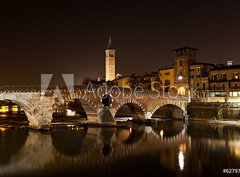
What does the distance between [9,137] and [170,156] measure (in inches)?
582

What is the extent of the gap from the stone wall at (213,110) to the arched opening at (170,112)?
5.05 ft

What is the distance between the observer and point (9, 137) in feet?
89.9

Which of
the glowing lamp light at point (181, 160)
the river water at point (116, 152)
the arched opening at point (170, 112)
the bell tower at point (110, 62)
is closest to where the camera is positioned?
the river water at point (116, 152)

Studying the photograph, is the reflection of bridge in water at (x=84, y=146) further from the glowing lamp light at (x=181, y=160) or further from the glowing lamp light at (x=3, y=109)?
the glowing lamp light at (x=3, y=109)

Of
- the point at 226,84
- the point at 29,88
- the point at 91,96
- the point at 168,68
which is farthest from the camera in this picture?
the point at 168,68

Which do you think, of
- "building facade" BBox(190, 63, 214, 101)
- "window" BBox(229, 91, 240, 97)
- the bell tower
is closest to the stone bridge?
"building facade" BBox(190, 63, 214, 101)

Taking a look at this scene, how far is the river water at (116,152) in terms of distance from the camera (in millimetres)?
18016

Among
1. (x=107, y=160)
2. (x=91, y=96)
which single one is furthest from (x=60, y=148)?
(x=91, y=96)

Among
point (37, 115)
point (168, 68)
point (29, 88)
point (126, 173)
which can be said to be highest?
point (168, 68)

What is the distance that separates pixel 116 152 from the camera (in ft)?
76.1

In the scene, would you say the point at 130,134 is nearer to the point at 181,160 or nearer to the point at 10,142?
the point at 181,160

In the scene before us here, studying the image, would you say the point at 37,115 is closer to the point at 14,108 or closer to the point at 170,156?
the point at 170,156
